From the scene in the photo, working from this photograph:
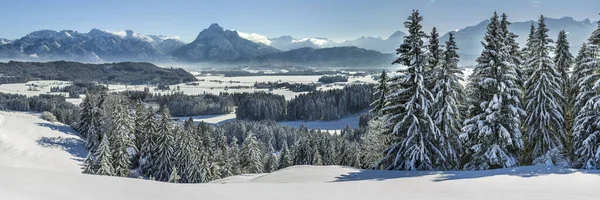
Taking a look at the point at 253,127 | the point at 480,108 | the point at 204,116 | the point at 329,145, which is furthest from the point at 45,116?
the point at 480,108

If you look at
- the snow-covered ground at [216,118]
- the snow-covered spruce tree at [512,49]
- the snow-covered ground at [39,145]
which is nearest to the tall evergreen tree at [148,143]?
the snow-covered ground at [39,145]

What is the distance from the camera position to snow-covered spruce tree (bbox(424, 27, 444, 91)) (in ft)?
76.6

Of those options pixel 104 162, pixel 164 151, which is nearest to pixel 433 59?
pixel 104 162

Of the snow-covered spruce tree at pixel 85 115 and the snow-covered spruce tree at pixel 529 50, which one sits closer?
the snow-covered spruce tree at pixel 529 50

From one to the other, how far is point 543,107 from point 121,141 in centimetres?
4179

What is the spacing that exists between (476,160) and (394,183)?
994cm

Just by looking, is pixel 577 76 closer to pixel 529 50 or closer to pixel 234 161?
pixel 529 50

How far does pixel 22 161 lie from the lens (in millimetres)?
51781

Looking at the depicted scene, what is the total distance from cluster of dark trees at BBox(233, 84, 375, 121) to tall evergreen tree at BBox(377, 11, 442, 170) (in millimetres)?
128988

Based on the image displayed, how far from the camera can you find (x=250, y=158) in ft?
186

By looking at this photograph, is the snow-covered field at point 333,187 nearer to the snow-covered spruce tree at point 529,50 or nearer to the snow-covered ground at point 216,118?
the snow-covered spruce tree at point 529,50

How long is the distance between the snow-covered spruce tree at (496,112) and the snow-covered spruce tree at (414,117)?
197 centimetres

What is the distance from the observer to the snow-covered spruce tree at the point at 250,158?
55625 millimetres

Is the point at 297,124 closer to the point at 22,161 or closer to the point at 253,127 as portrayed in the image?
the point at 253,127
